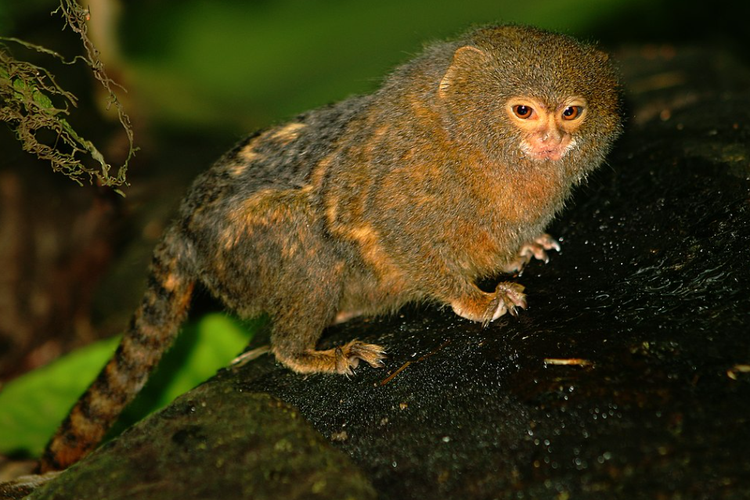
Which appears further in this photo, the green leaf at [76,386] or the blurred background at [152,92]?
the blurred background at [152,92]

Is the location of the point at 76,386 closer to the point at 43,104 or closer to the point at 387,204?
the point at 43,104

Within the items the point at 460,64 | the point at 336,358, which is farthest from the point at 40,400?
the point at 460,64

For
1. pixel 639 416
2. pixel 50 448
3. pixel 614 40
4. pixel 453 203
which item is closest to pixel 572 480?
pixel 639 416

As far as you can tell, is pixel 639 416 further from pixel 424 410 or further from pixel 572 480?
pixel 424 410

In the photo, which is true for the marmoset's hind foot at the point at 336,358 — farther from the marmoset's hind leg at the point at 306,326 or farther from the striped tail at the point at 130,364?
the striped tail at the point at 130,364

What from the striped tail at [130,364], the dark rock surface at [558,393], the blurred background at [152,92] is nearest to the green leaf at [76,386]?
the striped tail at [130,364]

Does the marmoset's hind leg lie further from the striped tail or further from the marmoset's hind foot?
the striped tail

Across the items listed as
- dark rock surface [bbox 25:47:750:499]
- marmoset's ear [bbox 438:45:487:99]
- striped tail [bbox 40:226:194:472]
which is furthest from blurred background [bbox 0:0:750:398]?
dark rock surface [bbox 25:47:750:499]
